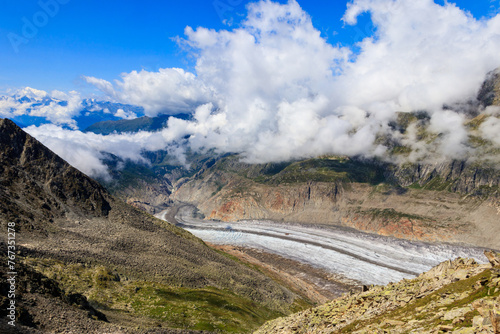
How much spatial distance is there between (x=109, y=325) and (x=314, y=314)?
127 feet

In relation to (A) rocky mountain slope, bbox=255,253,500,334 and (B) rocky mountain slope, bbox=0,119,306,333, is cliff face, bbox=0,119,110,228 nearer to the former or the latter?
(B) rocky mountain slope, bbox=0,119,306,333

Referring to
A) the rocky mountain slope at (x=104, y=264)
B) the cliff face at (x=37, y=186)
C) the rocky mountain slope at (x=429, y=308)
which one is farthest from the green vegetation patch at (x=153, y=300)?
the cliff face at (x=37, y=186)

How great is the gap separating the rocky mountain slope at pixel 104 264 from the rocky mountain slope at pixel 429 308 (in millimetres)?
38652

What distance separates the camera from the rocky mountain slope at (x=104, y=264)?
63094 mm

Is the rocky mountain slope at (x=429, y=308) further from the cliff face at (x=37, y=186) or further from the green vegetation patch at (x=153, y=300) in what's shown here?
the cliff face at (x=37, y=186)

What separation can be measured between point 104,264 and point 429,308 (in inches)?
3645

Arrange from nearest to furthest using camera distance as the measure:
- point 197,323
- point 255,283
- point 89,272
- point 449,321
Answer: point 449,321 < point 197,323 < point 89,272 < point 255,283

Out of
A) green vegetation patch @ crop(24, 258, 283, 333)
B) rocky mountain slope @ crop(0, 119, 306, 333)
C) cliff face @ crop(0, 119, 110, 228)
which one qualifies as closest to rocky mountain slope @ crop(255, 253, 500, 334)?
green vegetation patch @ crop(24, 258, 283, 333)

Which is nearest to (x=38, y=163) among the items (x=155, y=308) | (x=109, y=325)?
(x=155, y=308)

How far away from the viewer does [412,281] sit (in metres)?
47.4

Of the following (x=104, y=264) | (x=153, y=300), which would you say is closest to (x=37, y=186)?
(x=104, y=264)

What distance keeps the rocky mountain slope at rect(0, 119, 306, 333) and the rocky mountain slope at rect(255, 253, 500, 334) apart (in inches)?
1522

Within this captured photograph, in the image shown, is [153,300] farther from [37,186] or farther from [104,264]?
[37,186]

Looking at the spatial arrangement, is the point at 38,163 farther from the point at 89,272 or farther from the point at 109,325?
the point at 109,325
